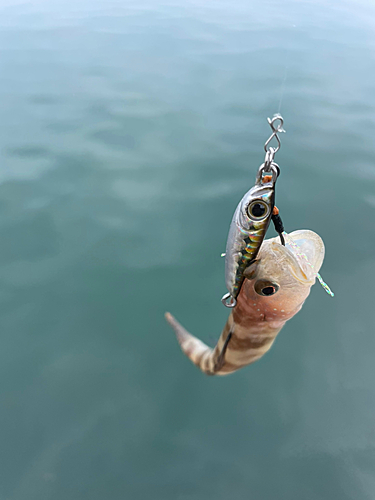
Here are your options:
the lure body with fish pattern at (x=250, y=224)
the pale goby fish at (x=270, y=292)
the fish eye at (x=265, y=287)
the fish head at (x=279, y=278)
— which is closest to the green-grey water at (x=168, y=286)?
the pale goby fish at (x=270, y=292)

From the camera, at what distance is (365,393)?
15.8 feet

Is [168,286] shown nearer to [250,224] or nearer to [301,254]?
[301,254]

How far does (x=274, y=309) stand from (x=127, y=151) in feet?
19.7

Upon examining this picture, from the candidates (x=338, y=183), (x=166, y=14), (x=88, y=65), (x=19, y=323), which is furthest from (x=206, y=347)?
(x=166, y=14)

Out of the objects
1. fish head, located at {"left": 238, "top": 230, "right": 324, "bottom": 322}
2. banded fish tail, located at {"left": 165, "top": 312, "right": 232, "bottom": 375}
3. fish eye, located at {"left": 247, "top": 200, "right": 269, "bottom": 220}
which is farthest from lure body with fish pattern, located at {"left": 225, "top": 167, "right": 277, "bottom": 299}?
banded fish tail, located at {"left": 165, "top": 312, "right": 232, "bottom": 375}

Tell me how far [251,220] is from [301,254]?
3.11ft

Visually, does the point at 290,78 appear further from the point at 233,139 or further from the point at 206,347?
the point at 206,347

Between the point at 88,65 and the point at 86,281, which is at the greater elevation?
the point at 88,65

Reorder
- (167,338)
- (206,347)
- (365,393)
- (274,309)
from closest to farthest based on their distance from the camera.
Result: (274,309) < (206,347) < (365,393) < (167,338)

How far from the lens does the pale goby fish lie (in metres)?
2.91

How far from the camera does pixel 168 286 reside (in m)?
5.61

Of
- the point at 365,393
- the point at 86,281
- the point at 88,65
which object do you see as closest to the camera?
the point at 365,393

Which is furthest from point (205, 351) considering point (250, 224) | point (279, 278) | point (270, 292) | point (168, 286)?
point (250, 224)

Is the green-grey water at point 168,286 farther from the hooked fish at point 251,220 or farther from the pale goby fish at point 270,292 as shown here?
the hooked fish at point 251,220
